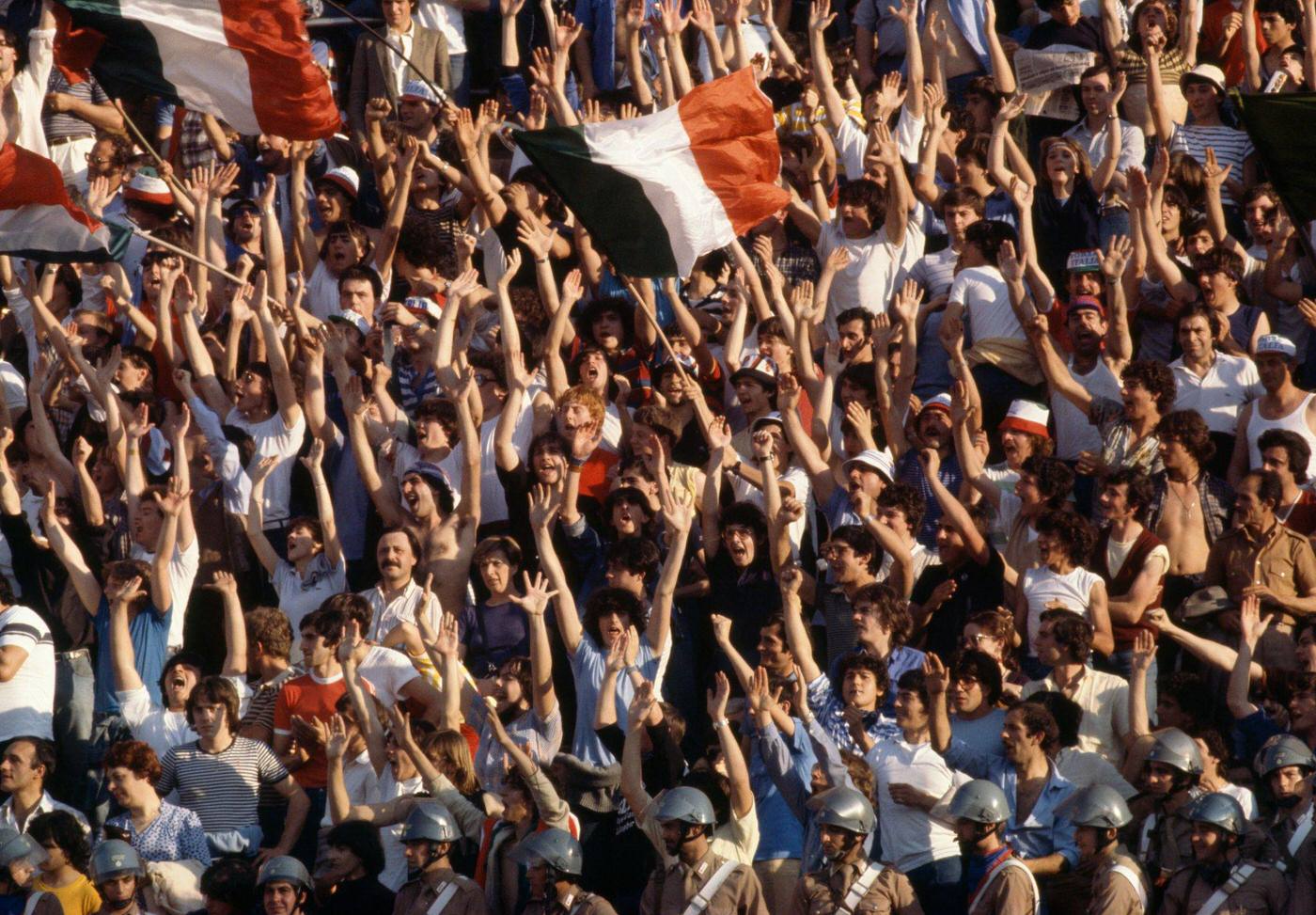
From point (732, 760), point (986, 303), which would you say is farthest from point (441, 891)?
point (986, 303)

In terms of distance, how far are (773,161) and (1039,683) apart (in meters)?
3.00

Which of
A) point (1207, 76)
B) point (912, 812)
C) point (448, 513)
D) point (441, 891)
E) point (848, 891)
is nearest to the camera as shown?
point (848, 891)

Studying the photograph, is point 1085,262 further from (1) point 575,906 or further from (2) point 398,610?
(1) point 575,906

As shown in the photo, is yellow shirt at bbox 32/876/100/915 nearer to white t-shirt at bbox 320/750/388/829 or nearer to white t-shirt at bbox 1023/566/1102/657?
white t-shirt at bbox 320/750/388/829

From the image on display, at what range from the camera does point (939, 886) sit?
10719mm

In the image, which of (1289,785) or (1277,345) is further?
(1277,345)

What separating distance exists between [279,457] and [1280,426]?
16.6ft

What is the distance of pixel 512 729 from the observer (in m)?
11.9

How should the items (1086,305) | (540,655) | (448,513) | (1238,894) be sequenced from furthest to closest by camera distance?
(1086,305), (448,513), (540,655), (1238,894)

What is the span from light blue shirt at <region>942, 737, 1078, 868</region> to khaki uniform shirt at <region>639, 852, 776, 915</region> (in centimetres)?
100

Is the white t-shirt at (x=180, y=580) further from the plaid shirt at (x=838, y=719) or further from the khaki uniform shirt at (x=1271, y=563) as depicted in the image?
the khaki uniform shirt at (x=1271, y=563)

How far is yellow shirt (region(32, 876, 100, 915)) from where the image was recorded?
11.8 m

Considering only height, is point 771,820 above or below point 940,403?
below

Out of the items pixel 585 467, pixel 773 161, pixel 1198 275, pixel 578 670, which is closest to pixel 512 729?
pixel 578 670
